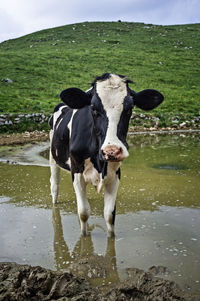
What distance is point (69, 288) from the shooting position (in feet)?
12.6

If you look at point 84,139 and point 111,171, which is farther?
point 84,139

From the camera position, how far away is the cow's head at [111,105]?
4582mm

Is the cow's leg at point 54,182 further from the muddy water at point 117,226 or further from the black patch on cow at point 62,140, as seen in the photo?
the black patch on cow at point 62,140

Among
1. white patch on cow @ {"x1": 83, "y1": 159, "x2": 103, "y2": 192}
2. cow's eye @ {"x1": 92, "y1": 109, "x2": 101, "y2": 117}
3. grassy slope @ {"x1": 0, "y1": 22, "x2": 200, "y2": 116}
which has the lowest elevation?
white patch on cow @ {"x1": 83, "y1": 159, "x2": 103, "y2": 192}

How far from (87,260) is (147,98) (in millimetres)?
2510

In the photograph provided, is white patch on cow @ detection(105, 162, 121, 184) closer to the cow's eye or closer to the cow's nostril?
the cow's eye

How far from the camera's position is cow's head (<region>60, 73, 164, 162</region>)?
15.0 feet

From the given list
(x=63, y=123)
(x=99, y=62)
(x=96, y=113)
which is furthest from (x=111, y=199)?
(x=99, y=62)

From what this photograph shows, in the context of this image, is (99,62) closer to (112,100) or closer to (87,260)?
(112,100)

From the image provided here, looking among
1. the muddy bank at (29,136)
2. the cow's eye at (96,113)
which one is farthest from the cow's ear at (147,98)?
the muddy bank at (29,136)

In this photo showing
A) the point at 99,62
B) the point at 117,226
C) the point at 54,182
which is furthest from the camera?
the point at 99,62

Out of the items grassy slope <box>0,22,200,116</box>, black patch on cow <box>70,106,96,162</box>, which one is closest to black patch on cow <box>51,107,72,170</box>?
black patch on cow <box>70,106,96,162</box>

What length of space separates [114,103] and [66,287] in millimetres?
2408

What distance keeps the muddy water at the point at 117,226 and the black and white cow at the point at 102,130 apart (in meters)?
0.53
